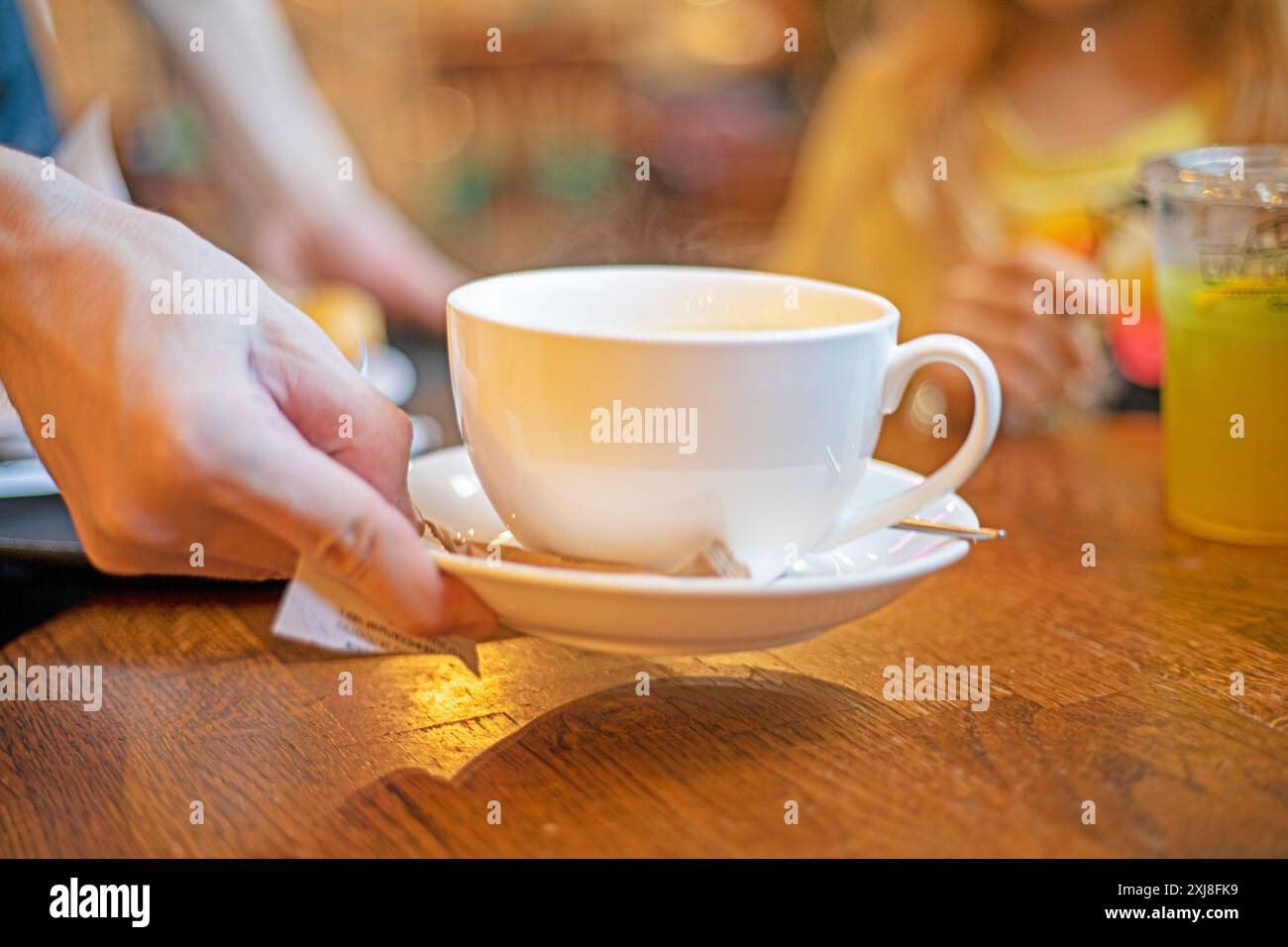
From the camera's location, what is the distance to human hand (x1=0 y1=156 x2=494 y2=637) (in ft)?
1.41

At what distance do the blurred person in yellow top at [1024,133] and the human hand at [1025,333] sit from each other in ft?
0.55

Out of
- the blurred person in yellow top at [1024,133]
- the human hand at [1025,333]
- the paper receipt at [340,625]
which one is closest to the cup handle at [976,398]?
the paper receipt at [340,625]

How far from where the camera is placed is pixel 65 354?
1.54 ft

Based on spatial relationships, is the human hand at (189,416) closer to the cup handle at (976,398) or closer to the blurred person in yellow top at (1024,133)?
the cup handle at (976,398)

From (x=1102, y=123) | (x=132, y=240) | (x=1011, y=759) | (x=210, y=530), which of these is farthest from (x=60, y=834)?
(x=1102, y=123)

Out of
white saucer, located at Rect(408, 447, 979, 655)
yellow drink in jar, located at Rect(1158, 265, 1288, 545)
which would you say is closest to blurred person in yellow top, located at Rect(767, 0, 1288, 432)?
yellow drink in jar, located at Rect(1158, 265, 1288, 545)

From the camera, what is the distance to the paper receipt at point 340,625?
1.45 feet

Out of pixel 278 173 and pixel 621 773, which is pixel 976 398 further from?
pixel 278 173

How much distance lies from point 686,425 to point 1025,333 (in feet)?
2.56

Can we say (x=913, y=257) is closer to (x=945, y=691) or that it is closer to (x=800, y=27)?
(x=945, y=691)

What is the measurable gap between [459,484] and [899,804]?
289 mm

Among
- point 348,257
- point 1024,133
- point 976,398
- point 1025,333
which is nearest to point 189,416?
point 976,398

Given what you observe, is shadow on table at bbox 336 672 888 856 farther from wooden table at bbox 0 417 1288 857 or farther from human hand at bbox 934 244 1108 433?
human hand at bbox 934 244 1108 433

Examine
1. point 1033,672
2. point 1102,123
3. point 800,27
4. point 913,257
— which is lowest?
point 1033,672
